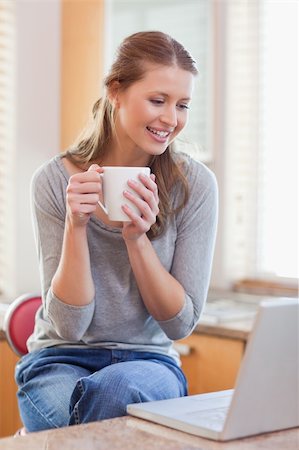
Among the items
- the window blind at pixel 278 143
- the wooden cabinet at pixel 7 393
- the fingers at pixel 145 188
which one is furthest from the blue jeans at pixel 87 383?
the window blind at pixel 278 143

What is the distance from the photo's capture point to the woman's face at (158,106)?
5.83 ft

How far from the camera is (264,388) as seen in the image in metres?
1.29

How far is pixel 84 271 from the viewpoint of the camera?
5.81 feet

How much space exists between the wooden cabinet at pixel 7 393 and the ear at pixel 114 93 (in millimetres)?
1051

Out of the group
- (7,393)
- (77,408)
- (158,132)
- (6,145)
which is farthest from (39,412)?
(6,145)

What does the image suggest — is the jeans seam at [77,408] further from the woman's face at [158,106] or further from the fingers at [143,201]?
the woman's face at [158,106]

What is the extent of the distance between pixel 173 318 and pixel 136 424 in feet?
1.49

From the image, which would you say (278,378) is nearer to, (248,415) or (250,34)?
(248,415)

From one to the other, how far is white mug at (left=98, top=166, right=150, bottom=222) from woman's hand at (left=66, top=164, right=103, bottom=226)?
0.06 ft

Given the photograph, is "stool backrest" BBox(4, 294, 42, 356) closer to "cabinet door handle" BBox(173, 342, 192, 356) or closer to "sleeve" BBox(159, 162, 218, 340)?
"sleeve" BBox(159, 162, 218, 340)

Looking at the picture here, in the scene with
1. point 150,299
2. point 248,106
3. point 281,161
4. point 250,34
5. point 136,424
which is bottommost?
point 136,424

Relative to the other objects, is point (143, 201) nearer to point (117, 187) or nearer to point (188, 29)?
point (117, 187)

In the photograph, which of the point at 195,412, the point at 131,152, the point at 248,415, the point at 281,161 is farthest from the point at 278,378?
the point at 281,161

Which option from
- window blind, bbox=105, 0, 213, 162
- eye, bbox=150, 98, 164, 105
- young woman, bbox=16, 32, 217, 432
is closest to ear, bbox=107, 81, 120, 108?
young woman, bbox=16, 32, 217, 432
